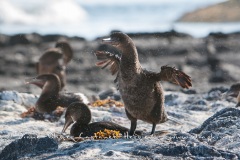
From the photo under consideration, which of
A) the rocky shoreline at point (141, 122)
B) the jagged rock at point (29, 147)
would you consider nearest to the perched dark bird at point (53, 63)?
the rocky shoreline at point (141, 122)

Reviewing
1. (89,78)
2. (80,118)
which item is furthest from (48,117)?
(89,78)

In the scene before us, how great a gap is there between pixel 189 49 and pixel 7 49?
5812 mm

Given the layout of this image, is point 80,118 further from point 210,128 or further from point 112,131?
point 210,128

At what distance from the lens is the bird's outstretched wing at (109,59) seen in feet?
35.0

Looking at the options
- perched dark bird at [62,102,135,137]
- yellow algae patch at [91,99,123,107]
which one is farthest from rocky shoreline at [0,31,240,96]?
perched dark bird at [62,102,135,137]

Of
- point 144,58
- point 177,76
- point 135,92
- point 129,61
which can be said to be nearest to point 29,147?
point 135,92

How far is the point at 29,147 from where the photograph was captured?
28.1 ft

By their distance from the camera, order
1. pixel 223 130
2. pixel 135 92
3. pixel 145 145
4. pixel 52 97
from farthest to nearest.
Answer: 1. pixel 52 97
2. pixel 135 92
3. pixel 223 130
4. pixel 145 145

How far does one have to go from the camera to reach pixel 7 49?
25672 mm

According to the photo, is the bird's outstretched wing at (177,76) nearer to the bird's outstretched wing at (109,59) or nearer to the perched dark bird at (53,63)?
the bird's outstretched wing at (109,59)

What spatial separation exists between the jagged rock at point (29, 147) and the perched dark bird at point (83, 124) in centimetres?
159

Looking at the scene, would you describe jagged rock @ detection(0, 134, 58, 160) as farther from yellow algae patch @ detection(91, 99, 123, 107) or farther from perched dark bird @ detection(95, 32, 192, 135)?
yellow algae patch @ detection(91, 99, 123, 107)

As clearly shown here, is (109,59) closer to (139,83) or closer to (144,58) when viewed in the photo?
(139,83)

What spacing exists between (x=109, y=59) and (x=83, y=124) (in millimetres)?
934
